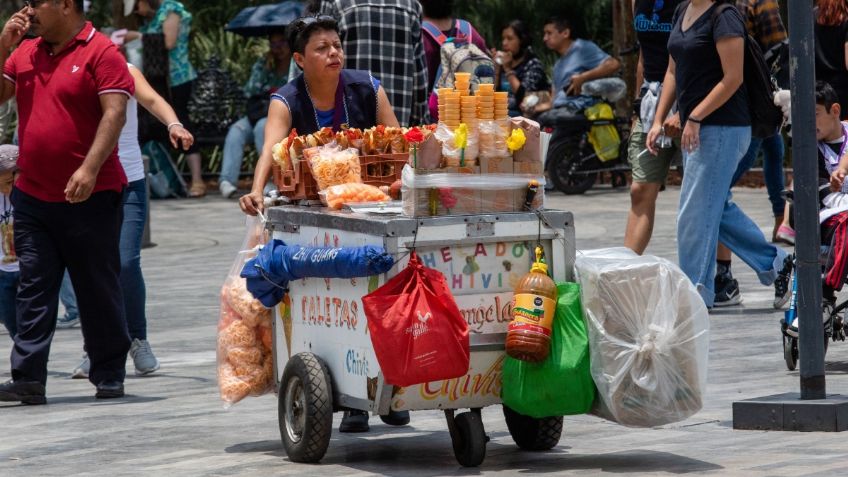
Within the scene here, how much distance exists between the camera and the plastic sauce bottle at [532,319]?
247 inches

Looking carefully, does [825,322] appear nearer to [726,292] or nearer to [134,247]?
[726,292]

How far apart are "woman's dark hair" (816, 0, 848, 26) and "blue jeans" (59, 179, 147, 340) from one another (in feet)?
13.6

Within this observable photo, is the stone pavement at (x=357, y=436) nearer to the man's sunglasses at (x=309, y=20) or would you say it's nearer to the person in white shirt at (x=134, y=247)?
the person in white shirt at (x=134, y=247)

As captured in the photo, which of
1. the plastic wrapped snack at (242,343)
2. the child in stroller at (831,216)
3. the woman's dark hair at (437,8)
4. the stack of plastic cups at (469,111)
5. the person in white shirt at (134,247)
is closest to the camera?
the stack of plastic cups at (469,111)

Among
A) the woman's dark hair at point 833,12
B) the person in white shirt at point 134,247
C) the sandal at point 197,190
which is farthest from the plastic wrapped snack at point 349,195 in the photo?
the sandal at point 197,190

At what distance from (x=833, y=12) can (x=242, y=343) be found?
4.96m

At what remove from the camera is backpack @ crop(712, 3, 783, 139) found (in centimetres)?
964

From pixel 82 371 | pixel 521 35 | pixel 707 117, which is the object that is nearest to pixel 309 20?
pixel 82 371

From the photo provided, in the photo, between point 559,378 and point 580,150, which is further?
point 580,150

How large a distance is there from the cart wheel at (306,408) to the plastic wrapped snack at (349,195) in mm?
583

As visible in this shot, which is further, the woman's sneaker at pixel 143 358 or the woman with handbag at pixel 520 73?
the woman with handbag at pixel 520 73

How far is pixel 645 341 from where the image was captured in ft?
20.6

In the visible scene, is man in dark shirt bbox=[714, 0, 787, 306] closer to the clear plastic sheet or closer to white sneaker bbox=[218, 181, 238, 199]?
the clear plastic sheet

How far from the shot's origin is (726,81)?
945cm
